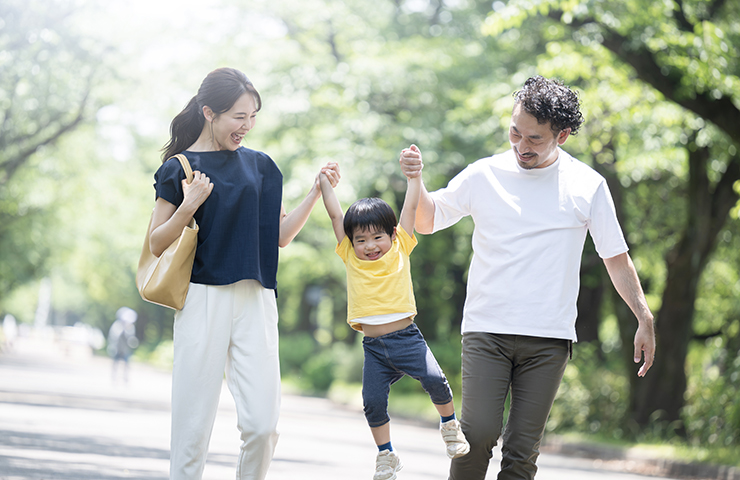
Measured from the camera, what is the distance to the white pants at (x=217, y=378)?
13.2ft

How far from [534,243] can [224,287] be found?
1.48 meters

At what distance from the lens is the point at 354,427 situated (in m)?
15.6

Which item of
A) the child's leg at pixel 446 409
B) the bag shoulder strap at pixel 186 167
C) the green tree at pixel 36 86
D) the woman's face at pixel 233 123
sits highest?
the green tree at pixel 36 86

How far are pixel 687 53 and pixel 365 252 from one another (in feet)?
27.1

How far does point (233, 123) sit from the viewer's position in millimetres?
4219

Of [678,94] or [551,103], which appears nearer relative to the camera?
[551,103]

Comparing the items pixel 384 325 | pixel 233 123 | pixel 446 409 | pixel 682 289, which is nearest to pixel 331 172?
pixel 233 123

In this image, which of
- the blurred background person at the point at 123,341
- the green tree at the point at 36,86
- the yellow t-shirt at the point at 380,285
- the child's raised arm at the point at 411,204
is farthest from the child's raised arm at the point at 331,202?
the blurred background person at the point at 123,341

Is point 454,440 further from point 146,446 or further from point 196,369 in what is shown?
point 146,446

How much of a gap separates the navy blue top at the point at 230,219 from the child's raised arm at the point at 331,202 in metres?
0.33

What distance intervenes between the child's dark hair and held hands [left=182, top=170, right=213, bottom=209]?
0.71 metres

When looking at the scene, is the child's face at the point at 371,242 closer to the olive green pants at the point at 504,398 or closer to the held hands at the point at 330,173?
the held hands at the point at 330,173

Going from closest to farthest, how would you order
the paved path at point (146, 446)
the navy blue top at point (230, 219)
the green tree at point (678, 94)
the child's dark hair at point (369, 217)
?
the navy blue top at point (230, 219)
the child's dark hair at point (369, 217)
the paved path at point (146, 446)
the green tree at point (678, 94)

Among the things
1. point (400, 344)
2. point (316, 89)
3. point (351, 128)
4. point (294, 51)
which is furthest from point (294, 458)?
point (294, 51)
